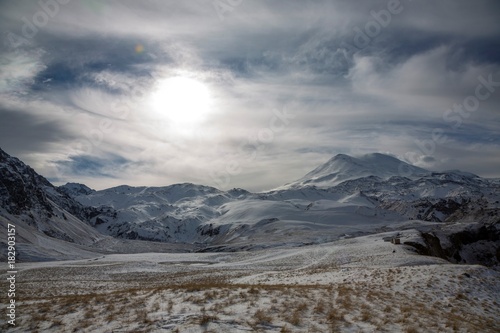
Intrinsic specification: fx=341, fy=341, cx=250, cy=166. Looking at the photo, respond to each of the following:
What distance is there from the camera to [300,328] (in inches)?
464

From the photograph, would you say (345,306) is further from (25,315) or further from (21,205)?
(21,205)

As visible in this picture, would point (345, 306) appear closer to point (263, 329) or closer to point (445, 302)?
point (263, 329)

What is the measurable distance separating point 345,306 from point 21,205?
668 feet

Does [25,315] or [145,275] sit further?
[145,275]

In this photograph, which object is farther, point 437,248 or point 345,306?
point 437,248

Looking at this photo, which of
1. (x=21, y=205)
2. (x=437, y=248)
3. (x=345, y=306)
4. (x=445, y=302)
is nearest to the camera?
(x=345, y=306)

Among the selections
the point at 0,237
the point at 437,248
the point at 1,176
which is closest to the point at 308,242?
the point at 437,248

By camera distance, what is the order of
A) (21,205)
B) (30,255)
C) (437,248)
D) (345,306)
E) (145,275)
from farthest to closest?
(21,205) < (30,255) < (437,248) < (145,275) < (345,306)

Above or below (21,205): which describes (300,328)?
below

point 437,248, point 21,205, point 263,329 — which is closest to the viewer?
point 263,329

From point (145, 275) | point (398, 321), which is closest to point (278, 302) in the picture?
point (398, 321)

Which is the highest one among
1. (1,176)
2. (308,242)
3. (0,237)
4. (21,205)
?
(1,176)

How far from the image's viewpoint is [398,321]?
42.8ft

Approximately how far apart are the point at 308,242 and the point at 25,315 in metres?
113
